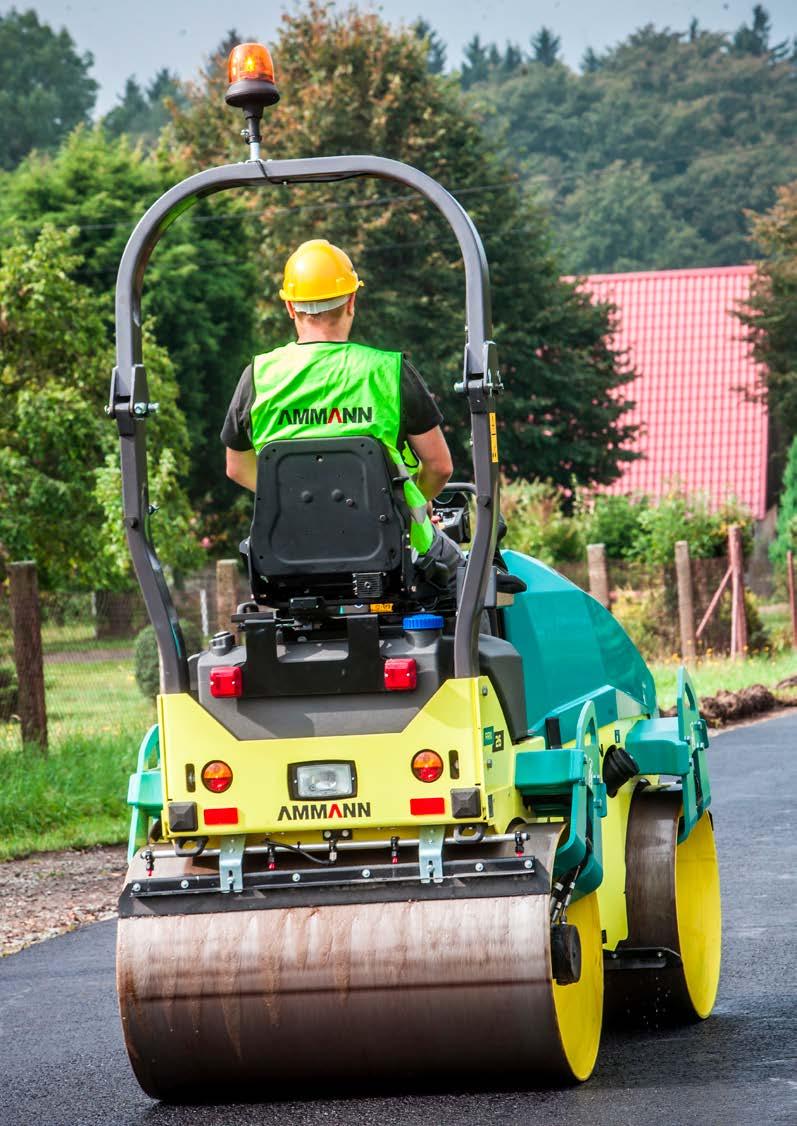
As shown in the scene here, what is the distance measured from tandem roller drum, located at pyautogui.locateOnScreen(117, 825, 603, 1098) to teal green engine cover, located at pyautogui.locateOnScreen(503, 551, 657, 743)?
91 centimetres

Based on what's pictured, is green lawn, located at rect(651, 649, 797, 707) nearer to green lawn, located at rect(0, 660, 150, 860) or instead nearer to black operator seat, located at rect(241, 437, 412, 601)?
green lawn, located at rect(0, 660, 150, 860)

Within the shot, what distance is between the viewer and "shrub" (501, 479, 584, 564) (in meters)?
27.2

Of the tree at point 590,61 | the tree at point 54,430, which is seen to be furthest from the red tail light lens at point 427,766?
the tree at point 590,61

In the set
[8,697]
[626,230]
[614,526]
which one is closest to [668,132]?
[626,230]

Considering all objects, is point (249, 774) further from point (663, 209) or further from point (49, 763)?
point (663, 209)

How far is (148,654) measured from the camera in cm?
1991

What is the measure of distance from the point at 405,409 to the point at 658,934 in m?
2.13

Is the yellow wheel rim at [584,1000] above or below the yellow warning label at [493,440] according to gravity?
below

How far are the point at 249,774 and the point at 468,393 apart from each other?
4.07 feet

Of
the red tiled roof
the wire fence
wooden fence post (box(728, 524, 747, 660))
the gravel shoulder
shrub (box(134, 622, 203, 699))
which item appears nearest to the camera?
the gravel shoulder

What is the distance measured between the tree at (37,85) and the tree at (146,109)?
6371mm

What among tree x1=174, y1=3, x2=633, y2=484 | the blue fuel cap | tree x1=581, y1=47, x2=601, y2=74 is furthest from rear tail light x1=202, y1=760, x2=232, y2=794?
tree x1=581, y1=47, x2=601, y2=74

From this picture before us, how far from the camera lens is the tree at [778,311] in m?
43.4

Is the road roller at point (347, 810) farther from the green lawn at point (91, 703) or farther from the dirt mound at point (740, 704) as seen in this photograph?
the dirt mound at point (740, 704)
